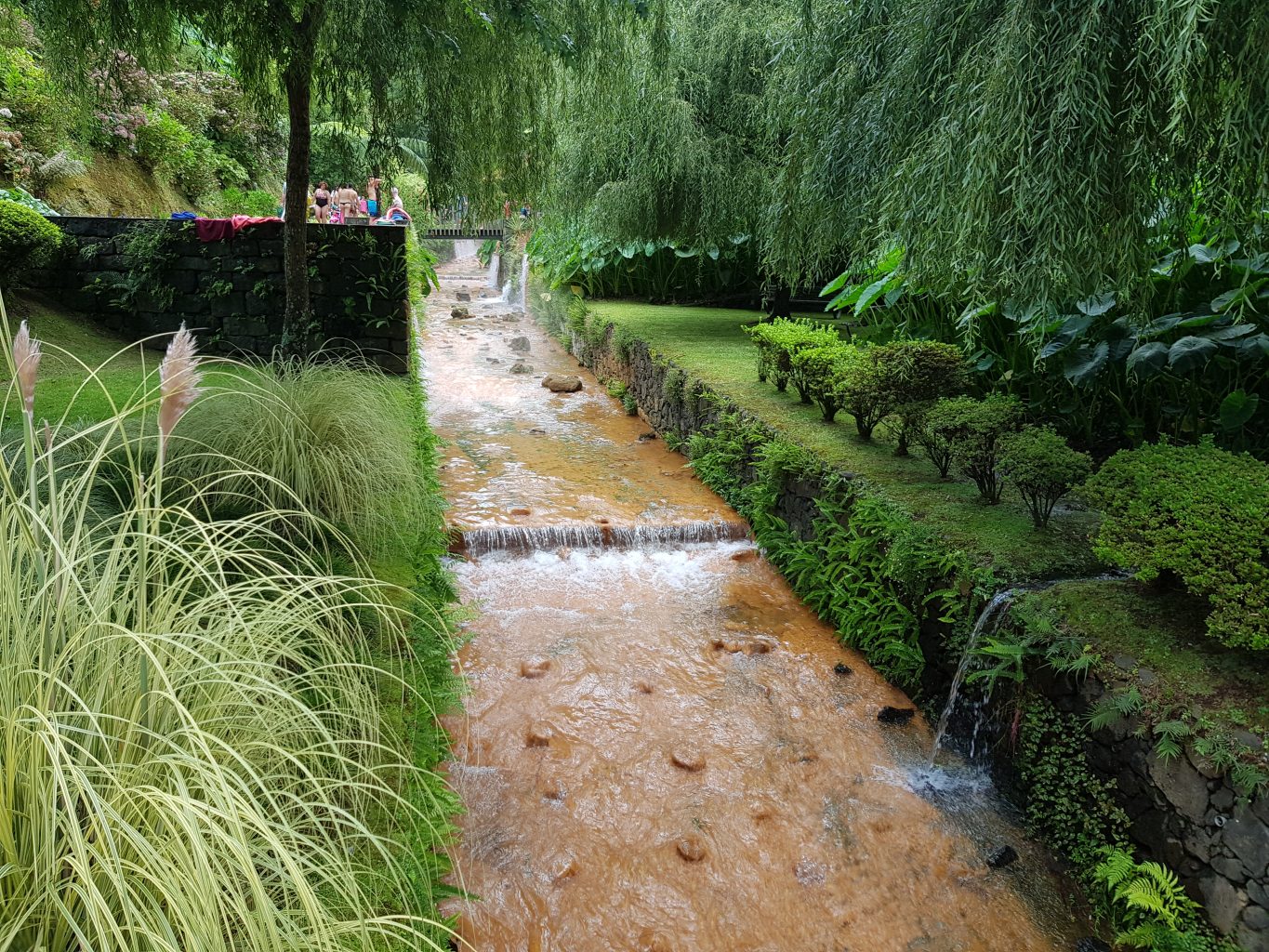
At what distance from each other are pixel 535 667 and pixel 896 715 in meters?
1.91

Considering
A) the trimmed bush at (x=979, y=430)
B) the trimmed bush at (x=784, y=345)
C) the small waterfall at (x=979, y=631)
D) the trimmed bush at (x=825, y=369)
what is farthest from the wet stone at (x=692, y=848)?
the trimmed bush at (x=784, y=345)

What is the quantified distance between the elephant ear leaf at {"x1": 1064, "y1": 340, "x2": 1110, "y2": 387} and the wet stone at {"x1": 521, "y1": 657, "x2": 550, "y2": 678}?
11.1 ft

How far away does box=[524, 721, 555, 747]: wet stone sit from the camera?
3916mm

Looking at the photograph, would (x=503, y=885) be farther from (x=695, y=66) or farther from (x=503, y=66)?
(x=695, y=66)

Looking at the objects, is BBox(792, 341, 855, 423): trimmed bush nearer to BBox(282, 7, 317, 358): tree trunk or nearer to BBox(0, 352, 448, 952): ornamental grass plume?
BBox(282, 7, 317, 358): tree trunk

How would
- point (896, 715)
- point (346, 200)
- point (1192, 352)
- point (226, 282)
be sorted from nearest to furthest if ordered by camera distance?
1. point (1192, 352)
2. point (896, 715)
3. point (226, 282)
4. point (346, 200)

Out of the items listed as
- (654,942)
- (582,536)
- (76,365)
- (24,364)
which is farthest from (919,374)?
(76,365)

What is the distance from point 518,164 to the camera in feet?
20.6

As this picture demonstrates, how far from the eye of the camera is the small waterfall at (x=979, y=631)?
3760 millimetres

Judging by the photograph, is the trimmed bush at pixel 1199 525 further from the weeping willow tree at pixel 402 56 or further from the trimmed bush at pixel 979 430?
the weeping willow tree at pixel 402 56

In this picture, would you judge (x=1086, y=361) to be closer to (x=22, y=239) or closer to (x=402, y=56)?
(x=402, y=56)

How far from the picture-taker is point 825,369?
6648mm

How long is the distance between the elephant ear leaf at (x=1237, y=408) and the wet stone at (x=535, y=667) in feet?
12.2

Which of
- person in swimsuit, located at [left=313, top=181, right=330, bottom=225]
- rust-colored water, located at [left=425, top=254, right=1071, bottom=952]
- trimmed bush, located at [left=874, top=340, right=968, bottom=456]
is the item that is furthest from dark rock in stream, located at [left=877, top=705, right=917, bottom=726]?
person in swimsuit, located at [left=313, top=181, right=330, bottom=225]
